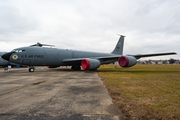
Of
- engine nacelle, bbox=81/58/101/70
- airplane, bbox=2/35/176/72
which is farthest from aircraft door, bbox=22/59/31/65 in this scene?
engine nacelle, bbox=81/58/101/70

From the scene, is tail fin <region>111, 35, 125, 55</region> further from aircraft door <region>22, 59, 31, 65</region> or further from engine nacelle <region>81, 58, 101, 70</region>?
aircraft door <region>22, 59, 31, 65</region>

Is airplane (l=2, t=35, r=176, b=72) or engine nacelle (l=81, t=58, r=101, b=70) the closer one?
airplane (l=2, t=35, r=176, b=72)

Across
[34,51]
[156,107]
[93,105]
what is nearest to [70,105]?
[93,105]

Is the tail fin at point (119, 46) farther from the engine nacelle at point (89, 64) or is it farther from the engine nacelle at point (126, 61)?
the engine nacelle at point (89, 64)

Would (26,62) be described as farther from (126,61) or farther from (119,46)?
(119,46)

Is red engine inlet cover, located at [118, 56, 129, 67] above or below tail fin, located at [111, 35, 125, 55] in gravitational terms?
below

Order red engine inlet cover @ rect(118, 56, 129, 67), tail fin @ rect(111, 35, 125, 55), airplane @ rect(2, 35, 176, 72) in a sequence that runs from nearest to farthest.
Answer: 1. airplane @ rect(2, 35, 176, 72)
2. red engine inlet cover @ rect(118, 56, 129, 67)
3. tail fin @ rect(111, 35, 125, 55)

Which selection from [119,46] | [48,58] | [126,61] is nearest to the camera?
[126,61]

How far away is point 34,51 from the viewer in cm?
1404

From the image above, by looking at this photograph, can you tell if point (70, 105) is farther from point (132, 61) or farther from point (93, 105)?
point (132, 61)

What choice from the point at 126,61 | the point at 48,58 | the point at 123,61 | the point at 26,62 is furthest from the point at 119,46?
the point at 26,62

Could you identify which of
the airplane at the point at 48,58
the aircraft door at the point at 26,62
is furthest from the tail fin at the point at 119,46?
the aircraft door at the point at 26,62

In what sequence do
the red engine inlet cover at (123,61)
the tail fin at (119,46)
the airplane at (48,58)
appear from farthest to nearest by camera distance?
the tail fin at (119,46) < the red engine inlet cover at (123,61) < the airplane at (48,58)

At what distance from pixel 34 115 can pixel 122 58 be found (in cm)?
1303
